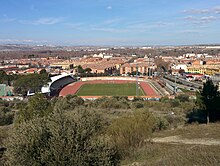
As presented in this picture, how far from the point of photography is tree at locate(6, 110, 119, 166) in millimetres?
7762

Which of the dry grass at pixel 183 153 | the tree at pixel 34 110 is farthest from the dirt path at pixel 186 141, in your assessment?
the tree at pixel 34 110

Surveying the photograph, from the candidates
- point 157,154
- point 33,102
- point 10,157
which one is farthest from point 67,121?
point 33,102

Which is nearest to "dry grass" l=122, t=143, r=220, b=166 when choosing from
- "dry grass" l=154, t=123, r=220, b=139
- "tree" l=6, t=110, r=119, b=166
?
"tree" l=6, t=110, r=119, b=166

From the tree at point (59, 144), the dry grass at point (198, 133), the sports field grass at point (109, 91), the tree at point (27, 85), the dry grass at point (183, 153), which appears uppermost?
the tree at point (59, 144)

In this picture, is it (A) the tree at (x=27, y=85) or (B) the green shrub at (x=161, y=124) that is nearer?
(B) the green shrub at (x=161, y=124)

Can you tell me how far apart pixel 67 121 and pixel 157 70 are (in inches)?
2844

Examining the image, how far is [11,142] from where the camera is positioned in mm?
8375

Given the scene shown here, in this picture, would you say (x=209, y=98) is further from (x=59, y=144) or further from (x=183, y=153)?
(x=59, y=144)

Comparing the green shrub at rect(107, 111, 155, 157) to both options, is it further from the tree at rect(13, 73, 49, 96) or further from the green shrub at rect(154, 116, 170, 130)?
the tree at rect(13, 73, 49, 96)

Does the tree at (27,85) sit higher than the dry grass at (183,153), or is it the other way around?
the dry grass at (183,153)

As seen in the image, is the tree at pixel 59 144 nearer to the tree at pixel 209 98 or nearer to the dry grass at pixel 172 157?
Answer: the dry grass at pixel 172 157

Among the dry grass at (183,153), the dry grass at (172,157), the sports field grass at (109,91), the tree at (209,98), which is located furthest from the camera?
the sports field grass at (109,91)

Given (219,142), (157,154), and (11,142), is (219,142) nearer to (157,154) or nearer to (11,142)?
(157,154)

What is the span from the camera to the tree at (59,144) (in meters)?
7.76
